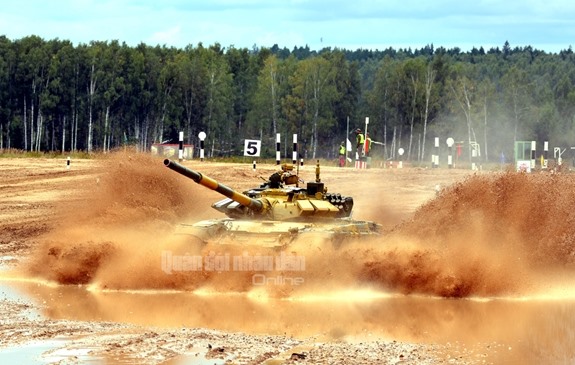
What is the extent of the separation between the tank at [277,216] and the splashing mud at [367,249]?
26 cm

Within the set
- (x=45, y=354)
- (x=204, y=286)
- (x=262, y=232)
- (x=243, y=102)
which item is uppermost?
(x=243, y=102)

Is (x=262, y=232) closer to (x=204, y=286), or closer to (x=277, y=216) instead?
(x=277, y=216)


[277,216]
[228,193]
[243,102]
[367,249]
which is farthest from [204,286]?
[243,102]

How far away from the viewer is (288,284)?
69.4 ft

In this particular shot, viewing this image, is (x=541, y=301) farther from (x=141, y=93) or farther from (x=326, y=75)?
(x=326, y=75)

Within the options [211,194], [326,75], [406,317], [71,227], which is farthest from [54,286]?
[326,75]

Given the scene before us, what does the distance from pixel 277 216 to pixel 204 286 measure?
228cm

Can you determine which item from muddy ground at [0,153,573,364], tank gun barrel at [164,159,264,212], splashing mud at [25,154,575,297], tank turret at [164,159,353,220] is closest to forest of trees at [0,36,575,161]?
muddy ground at [0,153,573,364]

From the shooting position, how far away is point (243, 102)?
97688 millimetres

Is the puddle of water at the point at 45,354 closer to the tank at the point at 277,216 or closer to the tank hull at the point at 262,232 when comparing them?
the tank at the point at 277,216

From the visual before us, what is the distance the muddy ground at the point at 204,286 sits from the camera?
15.1m

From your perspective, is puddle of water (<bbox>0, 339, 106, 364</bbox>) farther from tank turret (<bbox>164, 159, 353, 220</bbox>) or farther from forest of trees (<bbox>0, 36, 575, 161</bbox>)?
forest of trees (<bbox>0, 36, 575, 161</bbox>)

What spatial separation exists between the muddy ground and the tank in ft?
1.54

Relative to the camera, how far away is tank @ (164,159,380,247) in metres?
21.8
